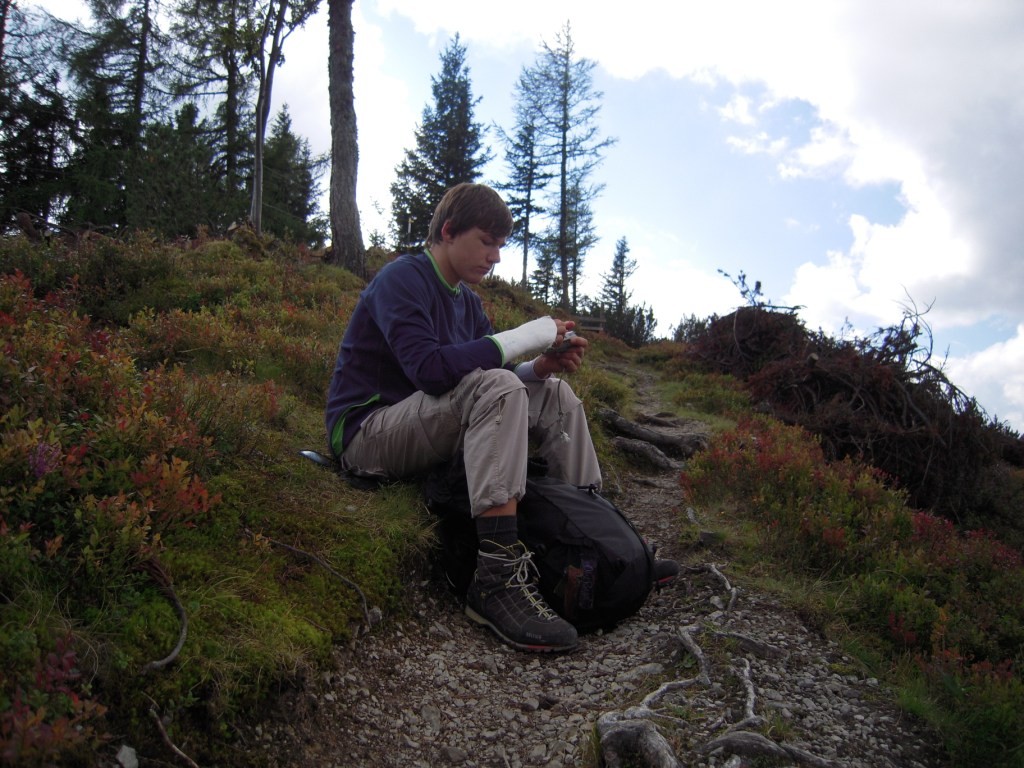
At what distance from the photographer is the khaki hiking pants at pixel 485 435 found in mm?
3043

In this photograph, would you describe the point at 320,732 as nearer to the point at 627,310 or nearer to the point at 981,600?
the point at 981,600

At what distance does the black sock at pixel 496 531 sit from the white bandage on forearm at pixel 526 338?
808 millimetres

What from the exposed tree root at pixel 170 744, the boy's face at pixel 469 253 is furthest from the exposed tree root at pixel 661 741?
the boy's face at pixel 469 253

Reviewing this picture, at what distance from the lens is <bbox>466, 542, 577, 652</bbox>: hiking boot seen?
9.55 ft

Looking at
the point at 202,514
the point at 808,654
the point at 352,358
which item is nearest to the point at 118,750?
the point at 202,514

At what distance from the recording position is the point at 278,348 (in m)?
5.77

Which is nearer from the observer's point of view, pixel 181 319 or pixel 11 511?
pixel 11 511

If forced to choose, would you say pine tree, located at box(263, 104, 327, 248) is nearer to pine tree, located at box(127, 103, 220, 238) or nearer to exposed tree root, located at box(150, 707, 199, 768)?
pine tree, located at box(127, 103, 220, 238)

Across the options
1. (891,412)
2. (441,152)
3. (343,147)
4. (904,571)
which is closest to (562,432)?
(904,571)

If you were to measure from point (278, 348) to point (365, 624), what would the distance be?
3609mm

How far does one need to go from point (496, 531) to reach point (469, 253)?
1584 mm

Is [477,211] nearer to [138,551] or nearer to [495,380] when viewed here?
[495,380]

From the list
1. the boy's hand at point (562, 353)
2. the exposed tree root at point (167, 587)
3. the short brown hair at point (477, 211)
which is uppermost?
the short brown hair at point (477, 211)

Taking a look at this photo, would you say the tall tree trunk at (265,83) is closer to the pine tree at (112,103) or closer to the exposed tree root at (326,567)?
the pine tree at (112,103)
